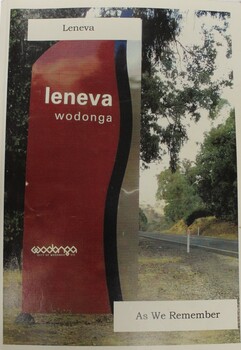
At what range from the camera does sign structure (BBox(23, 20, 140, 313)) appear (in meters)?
0.49

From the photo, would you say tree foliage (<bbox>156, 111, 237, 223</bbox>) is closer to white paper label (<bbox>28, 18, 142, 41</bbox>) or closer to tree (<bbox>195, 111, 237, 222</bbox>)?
tree (<bbox>195, 111, 237, 222</bbox>)

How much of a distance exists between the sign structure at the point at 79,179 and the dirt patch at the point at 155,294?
0.6 inches

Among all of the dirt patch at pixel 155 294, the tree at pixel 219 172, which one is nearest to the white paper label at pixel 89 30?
the tree at pixel 219 172

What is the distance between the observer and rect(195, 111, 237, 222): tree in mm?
509

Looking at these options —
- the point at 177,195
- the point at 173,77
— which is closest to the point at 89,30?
the point at 173,77

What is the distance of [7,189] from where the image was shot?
50 centimetres

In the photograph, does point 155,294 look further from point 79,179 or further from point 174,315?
point 79,179

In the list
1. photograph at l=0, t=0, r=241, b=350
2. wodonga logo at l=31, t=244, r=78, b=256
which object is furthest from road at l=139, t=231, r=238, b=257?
wodonga logo at l=31, t=244, r=78, b=256

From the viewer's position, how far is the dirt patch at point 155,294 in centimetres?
48

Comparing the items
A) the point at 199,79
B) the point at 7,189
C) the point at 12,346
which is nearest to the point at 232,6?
the point at 199,79

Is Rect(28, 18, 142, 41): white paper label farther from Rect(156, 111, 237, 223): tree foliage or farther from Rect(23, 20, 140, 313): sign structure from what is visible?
Rect(156, 111, 237, 223): tree foliage

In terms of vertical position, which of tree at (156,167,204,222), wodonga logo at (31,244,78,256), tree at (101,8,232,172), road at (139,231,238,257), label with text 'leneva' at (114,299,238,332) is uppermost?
tree at (101,8,232,172)

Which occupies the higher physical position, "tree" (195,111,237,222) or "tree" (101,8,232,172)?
"tree" (101,8,232,172)

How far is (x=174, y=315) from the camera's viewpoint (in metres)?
0.49
